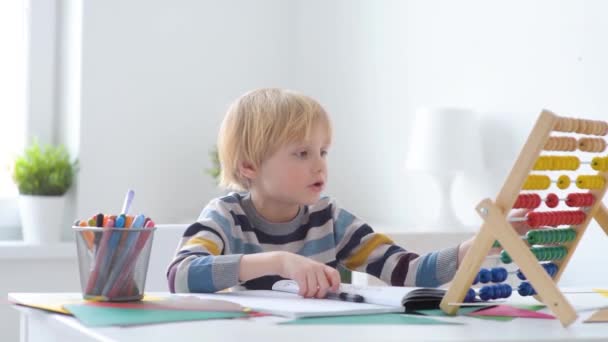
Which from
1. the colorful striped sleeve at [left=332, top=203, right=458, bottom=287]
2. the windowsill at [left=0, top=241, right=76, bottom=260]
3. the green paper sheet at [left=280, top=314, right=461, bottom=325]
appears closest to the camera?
the green paper sheet at [left=280, top=314, right=461, bottom=325]

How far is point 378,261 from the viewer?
1.70 m

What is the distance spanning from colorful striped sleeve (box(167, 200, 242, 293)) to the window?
87.4 inches

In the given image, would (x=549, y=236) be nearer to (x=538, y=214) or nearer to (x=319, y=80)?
(x=538, y=214)

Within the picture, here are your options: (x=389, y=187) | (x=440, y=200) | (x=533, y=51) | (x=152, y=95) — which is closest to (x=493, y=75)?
(x=533, y=51)

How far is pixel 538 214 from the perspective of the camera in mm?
1337

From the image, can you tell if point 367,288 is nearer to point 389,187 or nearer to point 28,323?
point 28,323

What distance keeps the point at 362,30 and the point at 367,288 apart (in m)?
2.40

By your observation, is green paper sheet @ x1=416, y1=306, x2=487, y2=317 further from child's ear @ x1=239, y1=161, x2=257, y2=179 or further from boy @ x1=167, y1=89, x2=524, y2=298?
child's ear @ x1=239, y1=161, x2=257, y2=179

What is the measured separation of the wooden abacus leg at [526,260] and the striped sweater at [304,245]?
37cm

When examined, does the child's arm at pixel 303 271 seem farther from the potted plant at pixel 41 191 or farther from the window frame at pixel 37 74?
the window frame at pixel 37 74

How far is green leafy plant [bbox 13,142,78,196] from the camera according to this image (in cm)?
343

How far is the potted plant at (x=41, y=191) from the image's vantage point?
342 cm

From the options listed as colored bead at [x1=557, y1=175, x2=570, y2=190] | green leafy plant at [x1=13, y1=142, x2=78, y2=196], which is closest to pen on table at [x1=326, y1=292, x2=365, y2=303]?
colored bead at [x1=557, y1=175, x2=570, y2=190]

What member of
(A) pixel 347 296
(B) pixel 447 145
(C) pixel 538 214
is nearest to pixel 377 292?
(A) pixel 347 296
